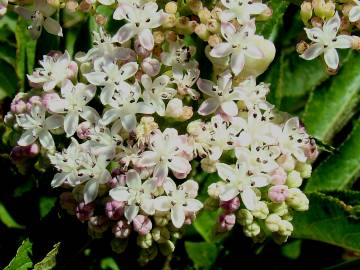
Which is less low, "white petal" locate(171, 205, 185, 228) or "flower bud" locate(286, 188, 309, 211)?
"flower bud" locate(286, 188, 309, 211)

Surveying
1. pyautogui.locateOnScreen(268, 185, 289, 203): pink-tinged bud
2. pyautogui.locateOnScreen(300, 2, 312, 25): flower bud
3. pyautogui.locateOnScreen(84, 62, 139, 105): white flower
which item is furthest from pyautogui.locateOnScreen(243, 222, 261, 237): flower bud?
pyautogui.locateOnScreen(300, 2, 312, 25): flower bud

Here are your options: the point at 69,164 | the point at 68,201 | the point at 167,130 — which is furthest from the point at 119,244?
the point at 167,130

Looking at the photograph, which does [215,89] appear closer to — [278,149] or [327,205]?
[278,149]

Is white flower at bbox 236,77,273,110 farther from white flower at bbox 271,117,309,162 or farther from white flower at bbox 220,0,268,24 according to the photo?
white flower at bbox 220,0,268,24

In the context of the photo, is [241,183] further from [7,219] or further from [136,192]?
[7,219]

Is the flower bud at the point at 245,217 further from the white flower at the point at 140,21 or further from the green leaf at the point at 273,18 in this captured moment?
the green leaf at the point at 273,18

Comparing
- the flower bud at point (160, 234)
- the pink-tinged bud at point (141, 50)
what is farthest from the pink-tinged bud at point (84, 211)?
the pink-tinged bud at point (141, 50)

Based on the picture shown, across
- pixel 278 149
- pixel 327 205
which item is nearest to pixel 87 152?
pixel 278 149
